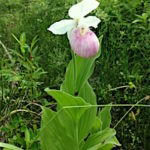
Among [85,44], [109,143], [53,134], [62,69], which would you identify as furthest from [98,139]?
[62,69]

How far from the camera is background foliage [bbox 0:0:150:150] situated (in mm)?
1215

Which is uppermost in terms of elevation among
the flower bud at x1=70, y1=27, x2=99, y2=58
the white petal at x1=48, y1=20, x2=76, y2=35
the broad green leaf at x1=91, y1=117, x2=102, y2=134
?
the white petal at x1=48, y1=20, x2=76, y2=35

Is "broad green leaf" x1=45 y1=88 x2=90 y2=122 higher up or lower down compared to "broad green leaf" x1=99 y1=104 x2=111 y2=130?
higher up

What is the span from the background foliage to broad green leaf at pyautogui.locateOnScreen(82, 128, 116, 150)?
186 millimetres

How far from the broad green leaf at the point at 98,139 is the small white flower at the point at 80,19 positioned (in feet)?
1.14

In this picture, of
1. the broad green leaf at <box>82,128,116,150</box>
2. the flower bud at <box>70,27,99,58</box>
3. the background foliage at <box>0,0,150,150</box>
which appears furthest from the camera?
the background foliage at <box>0,0,150,150</box>

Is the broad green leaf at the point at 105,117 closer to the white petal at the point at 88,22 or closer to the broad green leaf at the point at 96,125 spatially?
the broad green leaf at the point at 96,125

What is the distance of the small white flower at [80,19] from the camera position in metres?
0.81

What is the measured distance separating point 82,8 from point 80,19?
0.11 feet

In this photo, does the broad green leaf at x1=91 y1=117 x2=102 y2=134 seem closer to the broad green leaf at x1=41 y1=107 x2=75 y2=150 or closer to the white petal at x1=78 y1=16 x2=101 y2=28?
the broad green leaf at x1=41 y1=107 x2=75 y2=150

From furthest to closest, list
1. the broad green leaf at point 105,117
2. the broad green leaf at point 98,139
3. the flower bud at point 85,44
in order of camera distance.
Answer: the broad green leaf at point 105,117, the broad green leaf at point 98,139, the flower bud at point 85,44

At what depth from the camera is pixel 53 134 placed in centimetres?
96

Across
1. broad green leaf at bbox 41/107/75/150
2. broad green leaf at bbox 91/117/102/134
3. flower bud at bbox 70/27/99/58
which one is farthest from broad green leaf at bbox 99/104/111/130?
flower bud at bbox 70/27/99/58

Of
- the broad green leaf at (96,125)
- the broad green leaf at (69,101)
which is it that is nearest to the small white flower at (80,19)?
the broad green leaf at (69,101)
